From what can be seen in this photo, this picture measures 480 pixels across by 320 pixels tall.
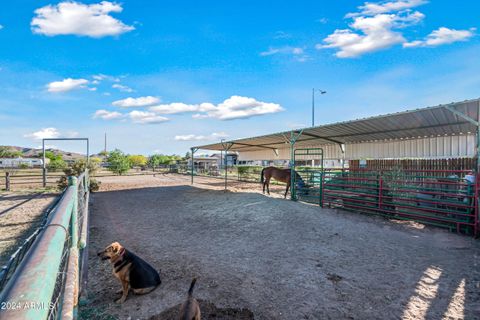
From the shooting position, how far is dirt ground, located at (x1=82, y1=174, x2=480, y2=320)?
333 centimetres

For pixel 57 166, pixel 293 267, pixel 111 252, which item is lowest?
pixel 293 267

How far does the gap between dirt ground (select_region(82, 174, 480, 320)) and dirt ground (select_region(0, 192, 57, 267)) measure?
131 cm

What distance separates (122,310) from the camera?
3.21 metres

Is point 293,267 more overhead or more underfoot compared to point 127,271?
more underfoot

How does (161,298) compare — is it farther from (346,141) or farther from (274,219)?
(346,141)

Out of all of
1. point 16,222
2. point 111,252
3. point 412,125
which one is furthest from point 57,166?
point 412,125

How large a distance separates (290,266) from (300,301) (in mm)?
1079

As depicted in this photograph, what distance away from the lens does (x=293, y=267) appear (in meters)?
4.52

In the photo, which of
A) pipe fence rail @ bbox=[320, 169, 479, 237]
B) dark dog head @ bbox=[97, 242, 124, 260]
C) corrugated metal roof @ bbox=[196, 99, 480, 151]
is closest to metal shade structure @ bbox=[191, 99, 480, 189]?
corrugated metal roof @ bbox=[196, 99, 480, 151]

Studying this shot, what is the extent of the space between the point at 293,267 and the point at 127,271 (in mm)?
2522

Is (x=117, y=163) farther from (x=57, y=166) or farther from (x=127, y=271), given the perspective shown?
(x=127, y=271)

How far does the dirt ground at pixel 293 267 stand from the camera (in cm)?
333

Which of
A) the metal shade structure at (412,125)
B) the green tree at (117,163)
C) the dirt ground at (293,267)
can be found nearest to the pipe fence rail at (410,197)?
the dirt ground at (293,267)

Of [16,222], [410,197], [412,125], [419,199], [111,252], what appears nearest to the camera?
[111,252]
